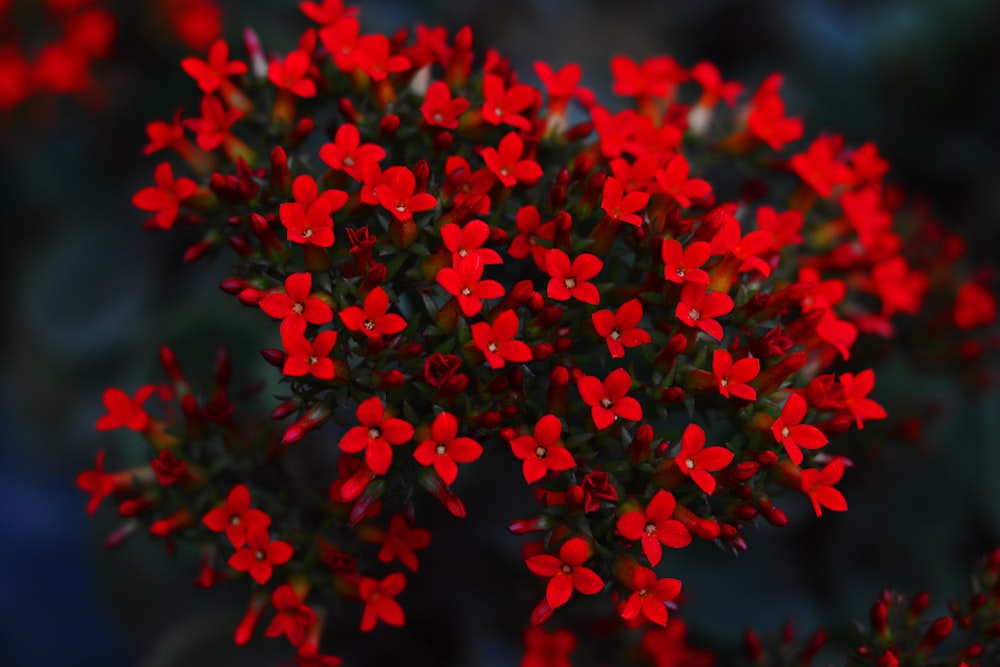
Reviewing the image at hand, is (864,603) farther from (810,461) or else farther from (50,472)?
(50,472)

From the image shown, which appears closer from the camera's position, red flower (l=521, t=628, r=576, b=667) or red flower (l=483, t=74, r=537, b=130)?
red flower (l=483, t=74, r=537, b=130)

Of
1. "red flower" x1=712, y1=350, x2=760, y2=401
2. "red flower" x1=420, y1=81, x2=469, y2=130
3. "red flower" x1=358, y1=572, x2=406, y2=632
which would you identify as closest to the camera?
"red flower" x1=712, y1=350, x2=760, y2=401

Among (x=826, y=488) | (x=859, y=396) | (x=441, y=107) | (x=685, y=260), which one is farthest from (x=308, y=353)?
(x=859, y=396)

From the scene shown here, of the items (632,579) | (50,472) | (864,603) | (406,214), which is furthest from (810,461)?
(50,472)

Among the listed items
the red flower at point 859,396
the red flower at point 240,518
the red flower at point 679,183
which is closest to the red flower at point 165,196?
the red flower at point 240,518

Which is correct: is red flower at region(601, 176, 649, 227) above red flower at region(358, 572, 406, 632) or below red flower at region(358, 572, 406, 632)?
above

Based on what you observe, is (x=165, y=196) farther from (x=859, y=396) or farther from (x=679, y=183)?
(x=859, y=396)

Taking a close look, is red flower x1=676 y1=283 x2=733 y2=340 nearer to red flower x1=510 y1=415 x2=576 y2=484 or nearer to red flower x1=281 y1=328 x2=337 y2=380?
red flower x1=510 y1=415 x2=576 y2=484

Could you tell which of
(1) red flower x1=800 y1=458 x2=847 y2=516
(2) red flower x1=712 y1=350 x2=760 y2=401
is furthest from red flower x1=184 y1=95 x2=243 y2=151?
(1) red flower x1=800 y1=458 x2=847 y2=516
